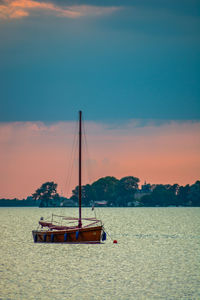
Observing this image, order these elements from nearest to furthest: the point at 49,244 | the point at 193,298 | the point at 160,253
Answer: the point at 193,298 < the point at 160,253 < the point at 49,244

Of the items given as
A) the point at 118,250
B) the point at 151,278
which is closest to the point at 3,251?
the point at 118,250

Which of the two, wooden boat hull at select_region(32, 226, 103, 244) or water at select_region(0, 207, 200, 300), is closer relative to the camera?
water at select_region(0, 207, 200, 300)

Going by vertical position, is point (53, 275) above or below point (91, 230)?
below

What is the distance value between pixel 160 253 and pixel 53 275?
67.9 feet

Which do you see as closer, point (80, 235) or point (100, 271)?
point (100, 271)

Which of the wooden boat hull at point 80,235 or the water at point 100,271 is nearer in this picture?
the water at point 100,271

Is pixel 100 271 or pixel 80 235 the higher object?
pixel 80 235

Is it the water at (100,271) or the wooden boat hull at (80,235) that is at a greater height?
the wooden boat hull at (80,235)

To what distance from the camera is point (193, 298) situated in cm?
3575

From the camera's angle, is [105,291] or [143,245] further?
[143,245]

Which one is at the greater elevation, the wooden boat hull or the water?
the wooden boat hull

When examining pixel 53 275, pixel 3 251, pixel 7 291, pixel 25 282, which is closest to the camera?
pixel 7 291

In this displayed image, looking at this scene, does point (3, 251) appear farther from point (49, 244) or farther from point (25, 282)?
point (25, 282)

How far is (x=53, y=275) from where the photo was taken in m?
46.5
